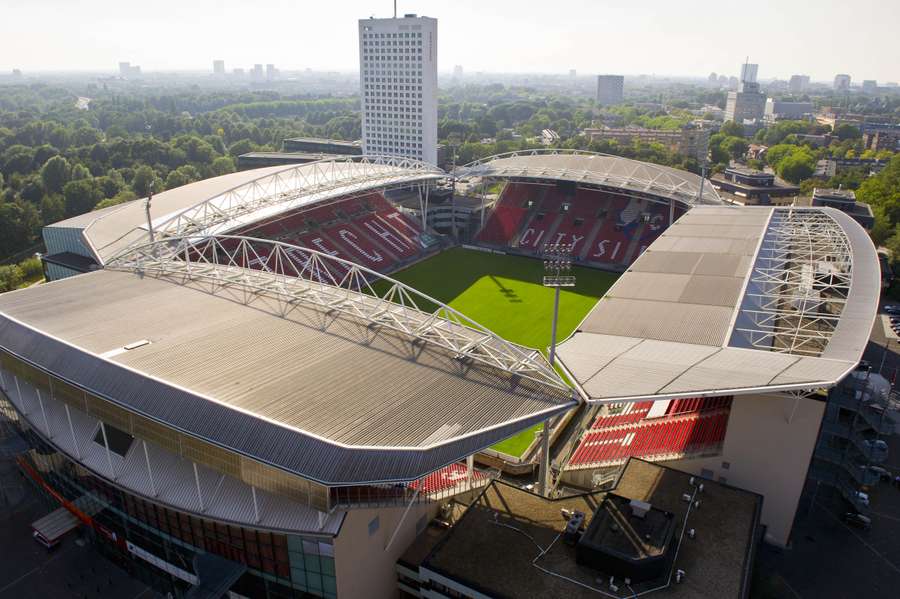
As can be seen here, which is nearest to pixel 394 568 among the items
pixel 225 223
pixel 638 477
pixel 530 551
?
pixel 530 551

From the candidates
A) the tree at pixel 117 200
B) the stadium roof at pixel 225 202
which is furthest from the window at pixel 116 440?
the tree at pixel 117 200

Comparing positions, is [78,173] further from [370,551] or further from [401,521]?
[370,551]

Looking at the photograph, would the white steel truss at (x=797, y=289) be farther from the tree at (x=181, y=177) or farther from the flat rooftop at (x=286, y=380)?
the tree at (x=181, y=177)

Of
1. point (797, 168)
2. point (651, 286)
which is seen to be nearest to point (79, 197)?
point (651, 286)

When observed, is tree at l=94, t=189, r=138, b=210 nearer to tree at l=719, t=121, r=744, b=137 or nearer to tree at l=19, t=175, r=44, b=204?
tree at l=19, t=175, r=44, b=204

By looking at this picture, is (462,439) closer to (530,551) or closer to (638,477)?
(530,551)

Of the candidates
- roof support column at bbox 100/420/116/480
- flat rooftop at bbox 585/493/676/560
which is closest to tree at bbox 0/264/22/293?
roof support column at bbox 100/420/116/480
